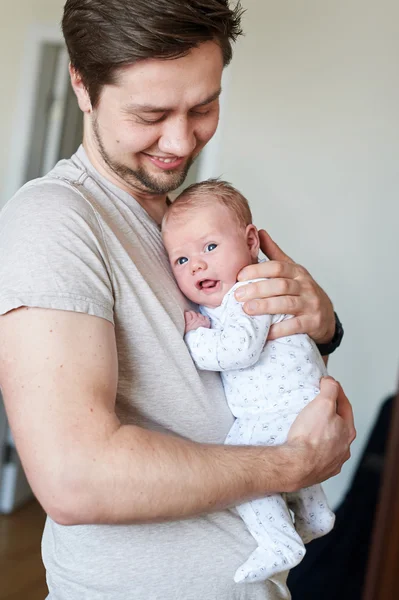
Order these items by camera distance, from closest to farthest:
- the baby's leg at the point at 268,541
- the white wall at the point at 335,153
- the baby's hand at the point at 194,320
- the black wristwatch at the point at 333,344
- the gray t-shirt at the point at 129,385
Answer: the gray t-shirt at the point at 129,385, the baby's leg at the point at 268,541, the baby's hand at the point at 194,320, the black wristwatch at the point at 333,344, the white wall at the point at 335,153

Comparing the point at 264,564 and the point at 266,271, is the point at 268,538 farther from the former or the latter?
the point at 266,271

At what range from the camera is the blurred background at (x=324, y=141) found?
3336 mm

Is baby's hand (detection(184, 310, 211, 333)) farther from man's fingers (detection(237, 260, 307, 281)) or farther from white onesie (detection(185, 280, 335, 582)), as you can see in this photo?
man's fingers (detection(237, 260, 307, 281))

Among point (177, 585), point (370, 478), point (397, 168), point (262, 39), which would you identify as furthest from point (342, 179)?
point (177, 585)

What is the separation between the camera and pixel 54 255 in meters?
1.12

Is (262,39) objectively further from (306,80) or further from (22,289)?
(22,289)

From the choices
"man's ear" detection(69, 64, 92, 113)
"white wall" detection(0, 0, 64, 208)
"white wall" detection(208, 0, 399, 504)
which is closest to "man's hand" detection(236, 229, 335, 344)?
"man's ear" detection(69, 64, 92, 113)

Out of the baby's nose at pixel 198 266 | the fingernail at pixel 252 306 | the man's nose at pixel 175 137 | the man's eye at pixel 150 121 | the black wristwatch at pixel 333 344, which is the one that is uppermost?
the man's eye at pixel 150 121

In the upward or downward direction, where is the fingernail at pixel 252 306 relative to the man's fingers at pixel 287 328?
upward

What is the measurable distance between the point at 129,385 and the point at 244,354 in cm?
23

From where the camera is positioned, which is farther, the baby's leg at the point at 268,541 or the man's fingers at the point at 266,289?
the man's fingers at the point at 266,289

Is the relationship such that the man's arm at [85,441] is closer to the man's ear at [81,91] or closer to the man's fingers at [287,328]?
the man's fingers at [287,328]

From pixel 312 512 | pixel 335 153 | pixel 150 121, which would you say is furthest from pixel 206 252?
pixel 335 153

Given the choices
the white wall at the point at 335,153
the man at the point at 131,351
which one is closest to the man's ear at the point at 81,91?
the man at the point at 131,351
